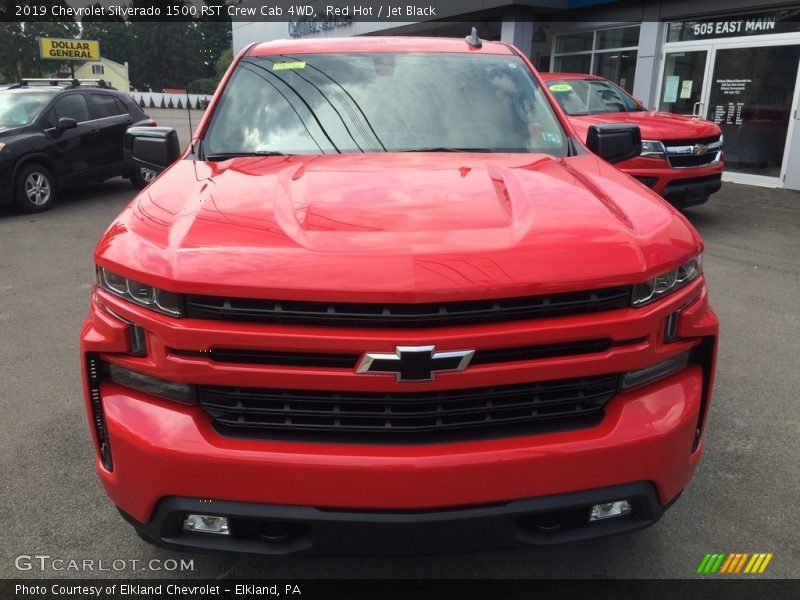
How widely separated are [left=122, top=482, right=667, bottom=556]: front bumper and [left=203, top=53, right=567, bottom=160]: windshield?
159 cm

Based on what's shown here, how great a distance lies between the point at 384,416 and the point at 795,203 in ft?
35.7

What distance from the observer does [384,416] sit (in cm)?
183

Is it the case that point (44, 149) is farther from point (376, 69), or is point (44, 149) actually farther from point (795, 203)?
point (795, 203)

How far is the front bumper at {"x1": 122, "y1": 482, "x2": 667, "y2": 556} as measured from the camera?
5.92 ft

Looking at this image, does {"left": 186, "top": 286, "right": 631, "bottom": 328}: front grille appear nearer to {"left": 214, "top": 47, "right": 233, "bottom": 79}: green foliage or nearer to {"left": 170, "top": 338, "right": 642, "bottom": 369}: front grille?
{"left": 170, "top": 338, "right": 642, "bottom": 369}: front grille

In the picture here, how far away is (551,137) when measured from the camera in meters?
3.07

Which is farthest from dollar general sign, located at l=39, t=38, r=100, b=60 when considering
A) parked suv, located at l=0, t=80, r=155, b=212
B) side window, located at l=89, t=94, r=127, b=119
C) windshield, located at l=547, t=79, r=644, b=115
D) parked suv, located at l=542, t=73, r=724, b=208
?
parked suv, located at l=542, t=73, r=724, b=208

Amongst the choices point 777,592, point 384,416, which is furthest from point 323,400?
point 777,592

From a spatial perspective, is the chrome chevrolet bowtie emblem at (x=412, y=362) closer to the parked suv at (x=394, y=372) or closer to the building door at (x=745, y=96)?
the parked suv at (x=394, y=372)

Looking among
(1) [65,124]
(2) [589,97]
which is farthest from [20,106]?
(2) [589,97]

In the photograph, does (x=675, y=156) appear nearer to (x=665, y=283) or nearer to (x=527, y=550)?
(x=665, y=283)

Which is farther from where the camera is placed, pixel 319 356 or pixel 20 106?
pixel 20 106

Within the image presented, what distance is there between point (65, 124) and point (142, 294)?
9.37 m

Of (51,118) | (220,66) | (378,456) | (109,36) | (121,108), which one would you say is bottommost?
(378,456)
